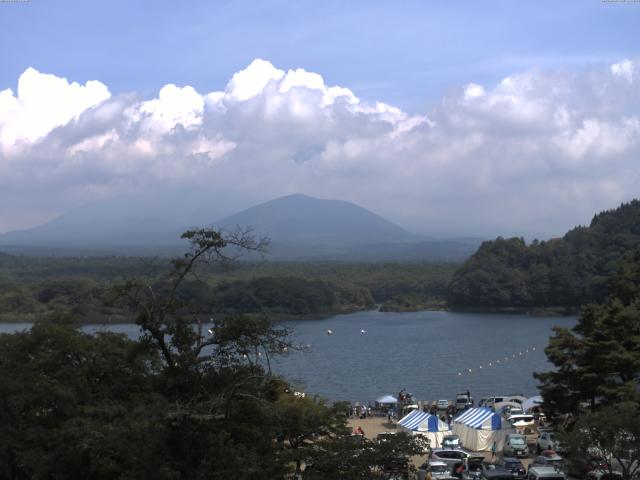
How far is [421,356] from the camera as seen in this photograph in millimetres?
35125

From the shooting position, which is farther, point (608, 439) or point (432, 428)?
point (432, 428)

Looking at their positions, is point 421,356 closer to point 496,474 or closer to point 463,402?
point 463,402

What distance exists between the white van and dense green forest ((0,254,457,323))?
999 inches

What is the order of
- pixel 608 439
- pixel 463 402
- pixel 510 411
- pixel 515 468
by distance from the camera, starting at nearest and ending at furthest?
pixel 608 439
pixel 515 468
pixel 510 411
pixel 463 402

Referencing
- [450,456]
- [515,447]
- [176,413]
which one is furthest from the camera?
[515,447]

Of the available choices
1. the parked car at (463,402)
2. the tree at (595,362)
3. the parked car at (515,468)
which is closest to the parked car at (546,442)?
the tree at (595,362)

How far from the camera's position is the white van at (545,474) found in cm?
1132

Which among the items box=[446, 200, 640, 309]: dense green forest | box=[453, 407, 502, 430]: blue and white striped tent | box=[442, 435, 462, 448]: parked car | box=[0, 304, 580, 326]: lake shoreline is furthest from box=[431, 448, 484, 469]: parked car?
box=[446, 200, 640, 309]: dense green forest

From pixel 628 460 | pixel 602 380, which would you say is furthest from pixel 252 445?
pixel 602 380

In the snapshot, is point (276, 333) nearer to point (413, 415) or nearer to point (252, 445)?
point (252, 445)

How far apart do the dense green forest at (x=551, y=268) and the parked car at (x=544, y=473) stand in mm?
41978

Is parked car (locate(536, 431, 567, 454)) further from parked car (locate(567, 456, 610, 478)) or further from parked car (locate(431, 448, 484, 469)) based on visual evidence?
parked car (locate(567, 456, 610, 478))

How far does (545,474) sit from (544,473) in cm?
3

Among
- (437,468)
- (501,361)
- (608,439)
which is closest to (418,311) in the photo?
(501,361)
